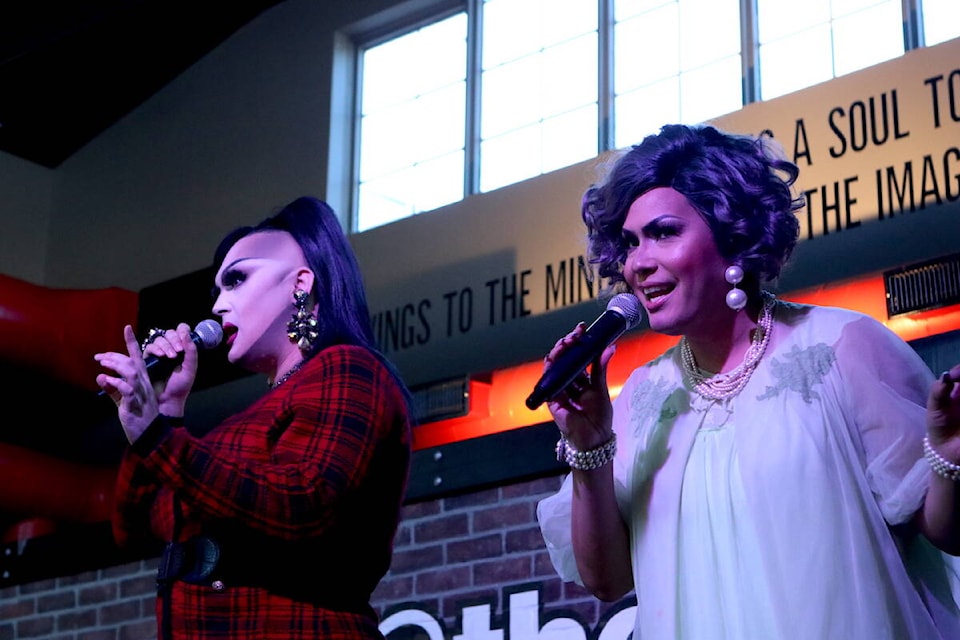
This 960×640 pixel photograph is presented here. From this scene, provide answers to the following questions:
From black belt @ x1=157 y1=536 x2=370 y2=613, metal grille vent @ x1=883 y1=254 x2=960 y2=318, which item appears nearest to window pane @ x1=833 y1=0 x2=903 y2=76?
metal grille vent @ x1=883 y1=254 x2=960 y2=318

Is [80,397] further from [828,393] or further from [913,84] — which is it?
[828,393]

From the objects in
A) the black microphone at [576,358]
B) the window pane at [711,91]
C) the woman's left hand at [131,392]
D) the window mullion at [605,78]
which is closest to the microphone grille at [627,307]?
the black microphone at [576,358]

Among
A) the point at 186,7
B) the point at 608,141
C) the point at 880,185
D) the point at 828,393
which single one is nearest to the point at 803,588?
the point at 828,393

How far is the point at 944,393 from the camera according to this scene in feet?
5.37

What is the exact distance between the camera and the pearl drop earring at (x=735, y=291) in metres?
1.91

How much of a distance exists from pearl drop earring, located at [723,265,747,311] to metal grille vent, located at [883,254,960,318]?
214 cm

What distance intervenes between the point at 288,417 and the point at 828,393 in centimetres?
75

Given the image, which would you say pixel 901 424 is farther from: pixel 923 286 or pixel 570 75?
pixel 570 75

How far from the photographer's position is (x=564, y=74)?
5641 mm

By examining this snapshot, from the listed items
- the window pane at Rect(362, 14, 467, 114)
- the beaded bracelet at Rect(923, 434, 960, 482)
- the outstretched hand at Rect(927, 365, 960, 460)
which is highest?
the window pane at Rect(362, 14, 467, 114)

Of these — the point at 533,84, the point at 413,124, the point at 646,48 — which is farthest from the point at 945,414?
the point at 413,124

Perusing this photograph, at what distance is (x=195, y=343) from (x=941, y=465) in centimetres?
110

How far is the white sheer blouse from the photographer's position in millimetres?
1735

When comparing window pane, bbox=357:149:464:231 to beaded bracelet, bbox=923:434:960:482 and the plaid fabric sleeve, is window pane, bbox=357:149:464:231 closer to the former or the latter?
the plaid fabric sleeve
